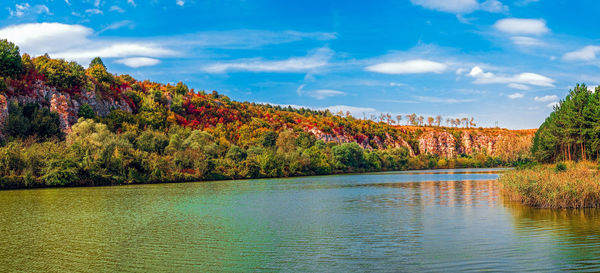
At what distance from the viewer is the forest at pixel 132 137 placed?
57653mm

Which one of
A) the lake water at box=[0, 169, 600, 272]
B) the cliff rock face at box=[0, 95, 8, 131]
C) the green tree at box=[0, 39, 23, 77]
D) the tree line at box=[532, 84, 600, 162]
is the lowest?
the lake water at box=[0, 169, 600, 272]

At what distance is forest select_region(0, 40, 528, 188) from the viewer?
57.7m

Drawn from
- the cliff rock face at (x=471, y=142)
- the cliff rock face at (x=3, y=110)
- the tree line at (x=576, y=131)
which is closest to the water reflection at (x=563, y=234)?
the tree line at (x=576, y=131)

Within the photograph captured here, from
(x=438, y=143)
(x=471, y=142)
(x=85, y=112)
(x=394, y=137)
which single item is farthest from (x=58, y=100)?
(x=471, y=142)

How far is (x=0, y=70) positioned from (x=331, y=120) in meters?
96.7

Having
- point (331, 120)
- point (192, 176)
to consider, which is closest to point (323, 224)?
point (192, 176)

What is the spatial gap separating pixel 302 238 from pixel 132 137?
63.0 metres

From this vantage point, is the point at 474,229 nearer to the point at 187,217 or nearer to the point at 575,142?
the point at 187,217

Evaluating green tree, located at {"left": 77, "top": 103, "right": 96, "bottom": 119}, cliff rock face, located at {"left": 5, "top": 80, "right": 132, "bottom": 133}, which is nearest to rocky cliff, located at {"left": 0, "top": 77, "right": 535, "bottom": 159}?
cliff rock face, located at {"left": 5, "top": 80, "right": 132, "bottom": 133}

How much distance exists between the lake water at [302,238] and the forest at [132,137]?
29.2 m

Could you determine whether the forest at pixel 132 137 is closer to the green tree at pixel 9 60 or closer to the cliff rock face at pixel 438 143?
the green tree at pixel 9 60

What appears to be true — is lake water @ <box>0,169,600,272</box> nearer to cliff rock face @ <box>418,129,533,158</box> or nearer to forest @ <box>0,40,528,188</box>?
forest @ <box>0,40,528,188</box>

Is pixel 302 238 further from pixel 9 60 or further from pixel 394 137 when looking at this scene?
pixel 394 137

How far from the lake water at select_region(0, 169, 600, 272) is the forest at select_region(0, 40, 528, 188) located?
96.0 feet
